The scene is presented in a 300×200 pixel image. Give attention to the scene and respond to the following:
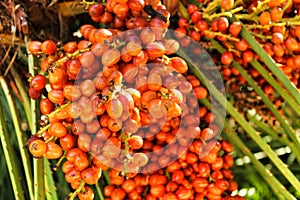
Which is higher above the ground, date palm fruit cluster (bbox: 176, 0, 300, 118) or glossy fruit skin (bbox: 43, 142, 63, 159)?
date palm fruit cluster (bbox: 176, 0, 300, 118)

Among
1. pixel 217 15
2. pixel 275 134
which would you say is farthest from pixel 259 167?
pixel 217 15

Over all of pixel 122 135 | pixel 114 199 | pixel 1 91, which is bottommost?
pixel 114 199

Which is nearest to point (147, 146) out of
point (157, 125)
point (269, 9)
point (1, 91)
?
point (157, 125)

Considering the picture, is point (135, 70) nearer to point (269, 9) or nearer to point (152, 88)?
point (152, 88)

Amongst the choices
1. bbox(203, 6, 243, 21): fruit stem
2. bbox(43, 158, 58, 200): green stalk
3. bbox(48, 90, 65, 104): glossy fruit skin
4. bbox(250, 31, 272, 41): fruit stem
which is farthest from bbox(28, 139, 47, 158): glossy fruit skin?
bbox(250, 31, 272, 41): fruit stem

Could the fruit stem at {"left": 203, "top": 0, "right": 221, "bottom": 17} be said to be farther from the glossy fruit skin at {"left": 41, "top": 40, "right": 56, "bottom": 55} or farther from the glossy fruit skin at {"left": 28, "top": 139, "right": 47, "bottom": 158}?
the glossy fruit skin at {"left": 28, "top": 139, "right": 47, "bottom": 158}

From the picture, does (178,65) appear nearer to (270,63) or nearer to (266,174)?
(270,63)
